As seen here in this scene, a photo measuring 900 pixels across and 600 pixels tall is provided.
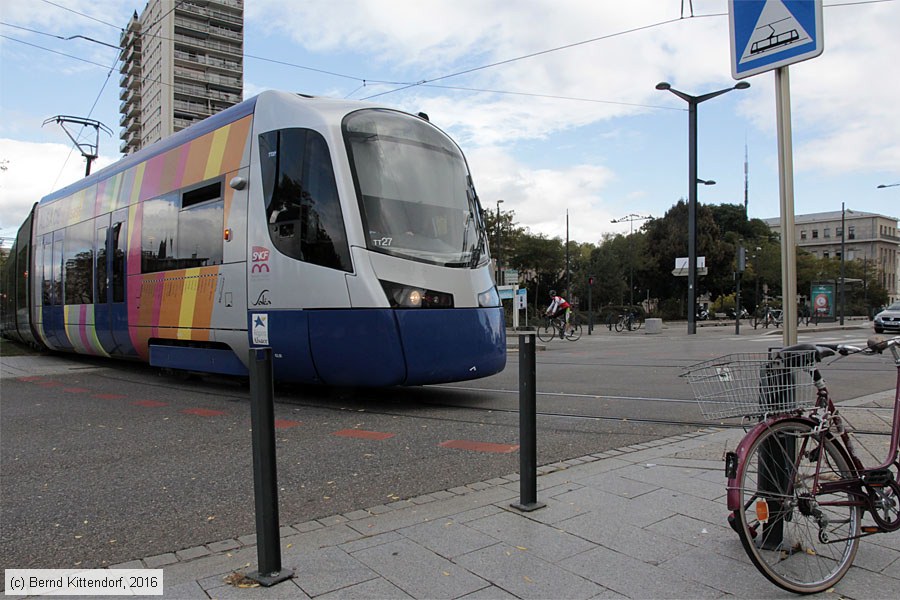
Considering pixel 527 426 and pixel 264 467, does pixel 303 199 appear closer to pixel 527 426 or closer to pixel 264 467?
pixel 527 426

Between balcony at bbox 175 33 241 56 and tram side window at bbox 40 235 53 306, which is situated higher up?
balcony at bbox 175 33 241 56

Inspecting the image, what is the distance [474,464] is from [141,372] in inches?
376

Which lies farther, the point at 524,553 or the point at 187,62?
the point at 187,62

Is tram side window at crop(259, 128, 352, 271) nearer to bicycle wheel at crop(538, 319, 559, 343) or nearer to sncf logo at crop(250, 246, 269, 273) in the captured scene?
sncf logo at crop(250, 246, 269, 273)

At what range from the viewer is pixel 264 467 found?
8.95ft

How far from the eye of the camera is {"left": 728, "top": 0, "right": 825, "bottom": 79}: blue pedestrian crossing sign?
2.96m

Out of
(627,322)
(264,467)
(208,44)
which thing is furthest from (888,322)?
(208,44)

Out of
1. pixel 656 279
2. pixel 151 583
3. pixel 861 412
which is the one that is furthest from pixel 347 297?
pixel 656 279

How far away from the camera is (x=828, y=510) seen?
274cm

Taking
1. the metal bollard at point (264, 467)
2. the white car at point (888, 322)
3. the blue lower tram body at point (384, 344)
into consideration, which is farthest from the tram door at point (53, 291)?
the white car at point (888, 322)

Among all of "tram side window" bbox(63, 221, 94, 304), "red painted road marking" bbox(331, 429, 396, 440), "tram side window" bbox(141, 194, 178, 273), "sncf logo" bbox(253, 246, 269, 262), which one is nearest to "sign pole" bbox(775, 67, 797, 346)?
"red painted road marking" bbox(331, 429, 396, 440)

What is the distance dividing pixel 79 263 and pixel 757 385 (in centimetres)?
1301

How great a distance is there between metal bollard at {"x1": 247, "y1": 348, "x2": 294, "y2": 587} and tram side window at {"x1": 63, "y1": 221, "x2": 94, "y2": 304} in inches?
422

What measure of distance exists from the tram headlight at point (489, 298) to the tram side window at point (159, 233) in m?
4.77
